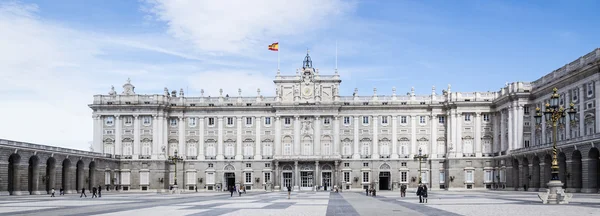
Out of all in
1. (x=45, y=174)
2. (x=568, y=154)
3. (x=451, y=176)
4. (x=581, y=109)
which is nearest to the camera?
(x=568, y=154)

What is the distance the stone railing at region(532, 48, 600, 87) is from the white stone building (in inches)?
551

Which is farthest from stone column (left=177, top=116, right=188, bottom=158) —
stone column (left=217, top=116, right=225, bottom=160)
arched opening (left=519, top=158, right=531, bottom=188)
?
arched opening (left=519, top=158, right=531, bottom=188)

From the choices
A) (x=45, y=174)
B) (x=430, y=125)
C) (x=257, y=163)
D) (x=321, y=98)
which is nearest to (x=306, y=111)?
(x=321, y=98)

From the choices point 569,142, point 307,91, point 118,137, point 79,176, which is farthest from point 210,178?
point 569,142

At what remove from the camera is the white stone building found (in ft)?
331

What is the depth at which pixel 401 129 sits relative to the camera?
341 ft

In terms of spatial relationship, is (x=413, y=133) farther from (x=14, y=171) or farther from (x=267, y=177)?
(x=14, y=171)

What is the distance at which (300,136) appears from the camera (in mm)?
104125

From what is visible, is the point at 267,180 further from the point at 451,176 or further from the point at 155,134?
the point at 451,176

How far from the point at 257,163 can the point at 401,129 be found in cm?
2171

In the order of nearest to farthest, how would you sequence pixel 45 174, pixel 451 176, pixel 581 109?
pixel 581 109 → pixel 45 174 → pixel 451 176

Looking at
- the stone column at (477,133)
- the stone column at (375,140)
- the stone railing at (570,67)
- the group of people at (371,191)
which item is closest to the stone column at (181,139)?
the stone column at (375,140)

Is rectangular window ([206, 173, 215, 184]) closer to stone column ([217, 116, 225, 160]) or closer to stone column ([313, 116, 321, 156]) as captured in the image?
stone column ([217, 116, 225, 160])

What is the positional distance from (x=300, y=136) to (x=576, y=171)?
44369 millimetres
